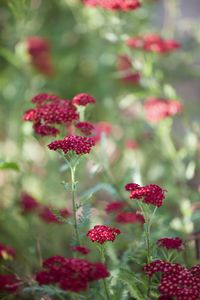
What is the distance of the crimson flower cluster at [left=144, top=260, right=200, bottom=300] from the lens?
4.84 feet

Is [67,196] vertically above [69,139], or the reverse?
[67,196]

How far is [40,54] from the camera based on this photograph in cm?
395

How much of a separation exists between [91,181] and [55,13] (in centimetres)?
172

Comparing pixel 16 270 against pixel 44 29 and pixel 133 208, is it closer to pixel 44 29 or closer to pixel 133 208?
pixel 133 208

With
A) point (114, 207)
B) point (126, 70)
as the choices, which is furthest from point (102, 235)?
point (126, 70)

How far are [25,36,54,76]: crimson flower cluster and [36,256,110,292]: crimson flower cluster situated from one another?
8.56ft

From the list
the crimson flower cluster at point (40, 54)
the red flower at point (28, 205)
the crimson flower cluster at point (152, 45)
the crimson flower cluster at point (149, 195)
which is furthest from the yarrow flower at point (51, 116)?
the crimson flower cluster at point (40, 54)

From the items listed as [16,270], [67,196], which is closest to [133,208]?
[16,270]

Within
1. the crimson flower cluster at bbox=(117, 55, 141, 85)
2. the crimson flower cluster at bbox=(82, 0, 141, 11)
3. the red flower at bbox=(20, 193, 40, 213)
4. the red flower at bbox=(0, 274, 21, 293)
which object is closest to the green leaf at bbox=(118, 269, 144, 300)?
the red flower at bbox=(0, 274, 21, 293)

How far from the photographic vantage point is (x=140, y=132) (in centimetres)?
371

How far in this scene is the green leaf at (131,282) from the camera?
1708 mm

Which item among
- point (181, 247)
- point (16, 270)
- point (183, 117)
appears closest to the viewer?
point (181, 247)

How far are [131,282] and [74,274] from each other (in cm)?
34

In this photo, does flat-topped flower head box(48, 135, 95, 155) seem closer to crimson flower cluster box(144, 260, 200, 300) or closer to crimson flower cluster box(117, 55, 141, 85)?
crimson flower cluster box(144, 260, 200, 300)
